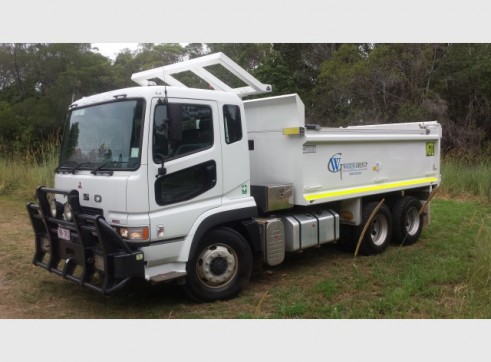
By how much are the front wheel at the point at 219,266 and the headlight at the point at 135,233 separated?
0.67 meters

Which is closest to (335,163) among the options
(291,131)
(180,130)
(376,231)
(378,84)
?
(291,131)

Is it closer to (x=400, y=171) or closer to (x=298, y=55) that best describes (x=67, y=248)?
(x=400, y=171)

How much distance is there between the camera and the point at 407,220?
8.36 meters

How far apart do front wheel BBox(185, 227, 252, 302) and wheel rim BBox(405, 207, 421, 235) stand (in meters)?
4.07

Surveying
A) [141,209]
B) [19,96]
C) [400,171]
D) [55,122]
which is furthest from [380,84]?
[19,96]

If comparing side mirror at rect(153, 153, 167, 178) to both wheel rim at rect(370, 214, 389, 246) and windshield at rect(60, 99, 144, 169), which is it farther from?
wheel rim at rect(370, 214, 389, 246)

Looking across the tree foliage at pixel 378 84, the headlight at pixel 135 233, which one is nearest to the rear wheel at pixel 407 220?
the headlight at pixel 135 233

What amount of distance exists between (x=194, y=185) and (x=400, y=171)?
4399 mm

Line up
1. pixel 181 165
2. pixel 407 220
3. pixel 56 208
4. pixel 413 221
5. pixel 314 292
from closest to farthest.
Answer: pixel 181 165 → pixel 56 208 → pixel 314 292 → pixel 407 220 → pixel 413 221

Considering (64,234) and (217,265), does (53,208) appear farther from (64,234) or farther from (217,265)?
(217,265)

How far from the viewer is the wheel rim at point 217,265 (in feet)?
17.5

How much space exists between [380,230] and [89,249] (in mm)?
5031

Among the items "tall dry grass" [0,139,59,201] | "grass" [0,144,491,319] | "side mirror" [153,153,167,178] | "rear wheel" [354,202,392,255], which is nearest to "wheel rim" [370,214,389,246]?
"rear wheel" [354,202,392,255]

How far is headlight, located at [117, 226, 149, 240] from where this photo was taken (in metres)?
4.68
